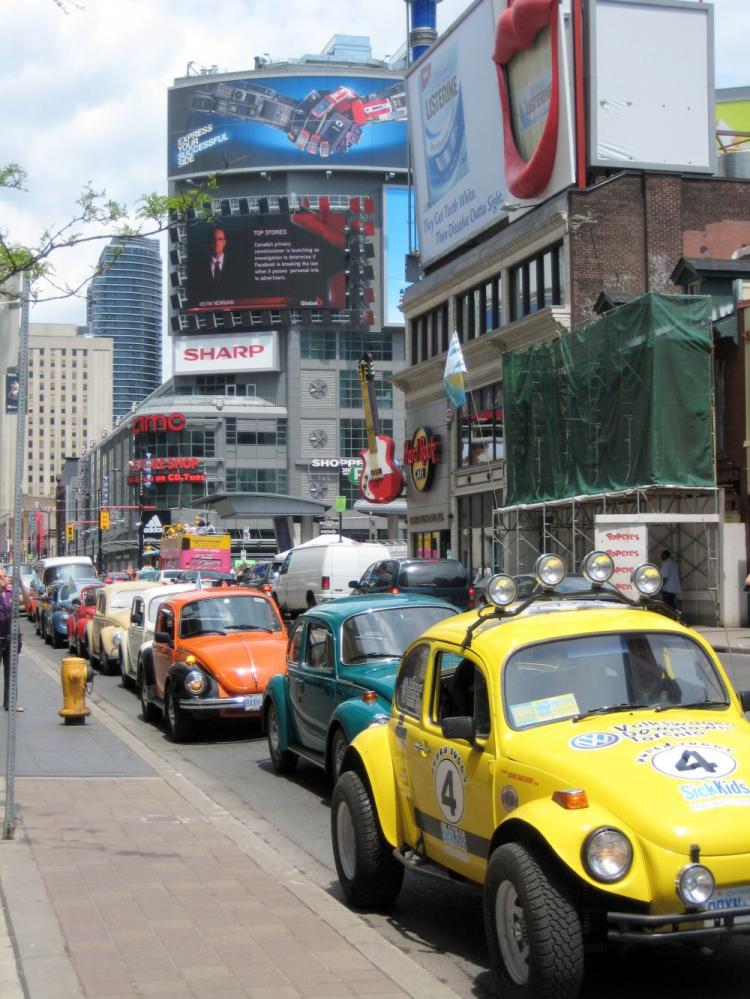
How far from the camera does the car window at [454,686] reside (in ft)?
21.6

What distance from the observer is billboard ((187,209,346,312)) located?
369ft

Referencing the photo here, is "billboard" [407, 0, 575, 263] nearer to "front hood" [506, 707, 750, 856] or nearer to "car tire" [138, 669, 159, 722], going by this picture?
"car tire" [138, 669, 159, 722]

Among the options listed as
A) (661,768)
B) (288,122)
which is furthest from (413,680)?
(288,122)

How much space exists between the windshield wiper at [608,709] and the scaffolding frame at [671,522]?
75.9ft

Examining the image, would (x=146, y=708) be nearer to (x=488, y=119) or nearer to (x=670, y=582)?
(x=670, y=582)

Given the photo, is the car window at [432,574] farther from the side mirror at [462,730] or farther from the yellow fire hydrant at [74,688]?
the side mirror at [462,730]

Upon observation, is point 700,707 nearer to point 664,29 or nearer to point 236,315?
point 664,29

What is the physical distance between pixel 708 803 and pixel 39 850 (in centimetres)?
482

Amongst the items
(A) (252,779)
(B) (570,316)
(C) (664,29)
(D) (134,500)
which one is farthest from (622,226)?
(D) (134,500)

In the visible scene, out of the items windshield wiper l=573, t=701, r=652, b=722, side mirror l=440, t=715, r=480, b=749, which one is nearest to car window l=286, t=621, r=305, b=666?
side mirror l=440, t=715, r=480, b=749

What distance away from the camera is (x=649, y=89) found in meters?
43.6

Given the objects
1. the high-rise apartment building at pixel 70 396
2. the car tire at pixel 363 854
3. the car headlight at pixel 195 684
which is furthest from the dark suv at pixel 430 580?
the high-rise apartment building at pixel 70 396

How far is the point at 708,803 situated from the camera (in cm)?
520

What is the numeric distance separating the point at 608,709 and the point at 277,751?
6.70 metres
